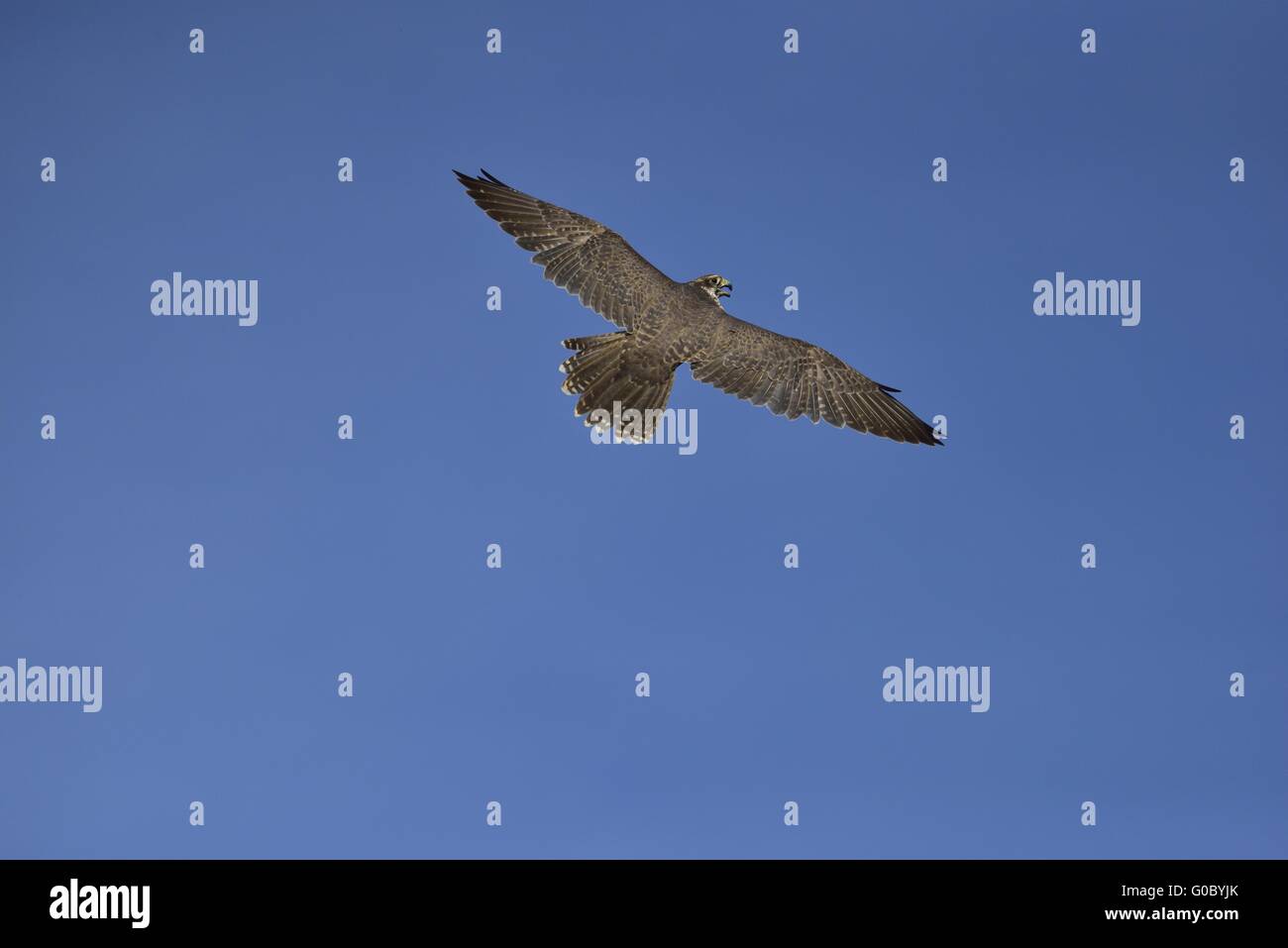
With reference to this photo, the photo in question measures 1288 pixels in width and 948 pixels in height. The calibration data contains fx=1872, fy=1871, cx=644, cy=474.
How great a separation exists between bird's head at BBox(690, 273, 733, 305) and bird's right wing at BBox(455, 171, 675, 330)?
349 mm

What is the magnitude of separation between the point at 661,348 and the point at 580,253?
4.53 ft

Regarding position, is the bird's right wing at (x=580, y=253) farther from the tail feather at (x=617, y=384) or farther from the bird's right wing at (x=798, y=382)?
the bird's right wing at (x=798, y=382)

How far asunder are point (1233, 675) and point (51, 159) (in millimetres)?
14641

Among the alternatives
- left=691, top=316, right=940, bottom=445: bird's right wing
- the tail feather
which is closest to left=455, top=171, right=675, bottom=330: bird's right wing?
the tail feather

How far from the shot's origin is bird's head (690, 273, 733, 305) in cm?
1828

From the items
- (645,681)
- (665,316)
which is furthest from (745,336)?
(645,681)

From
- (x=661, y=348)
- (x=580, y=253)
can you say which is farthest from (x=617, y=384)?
(x=580, y=253)

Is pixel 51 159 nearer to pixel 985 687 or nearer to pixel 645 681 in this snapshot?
pixel 645 681

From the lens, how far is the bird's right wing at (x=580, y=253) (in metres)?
18.0

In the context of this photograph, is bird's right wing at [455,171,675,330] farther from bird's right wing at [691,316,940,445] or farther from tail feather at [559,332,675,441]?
bird's right wing at [691,316,940,445]

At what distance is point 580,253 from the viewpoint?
1827cm

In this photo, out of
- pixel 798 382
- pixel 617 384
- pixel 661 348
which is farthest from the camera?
pixel 798 382

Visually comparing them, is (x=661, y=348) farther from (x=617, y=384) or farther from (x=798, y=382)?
(x=798, y=382)
